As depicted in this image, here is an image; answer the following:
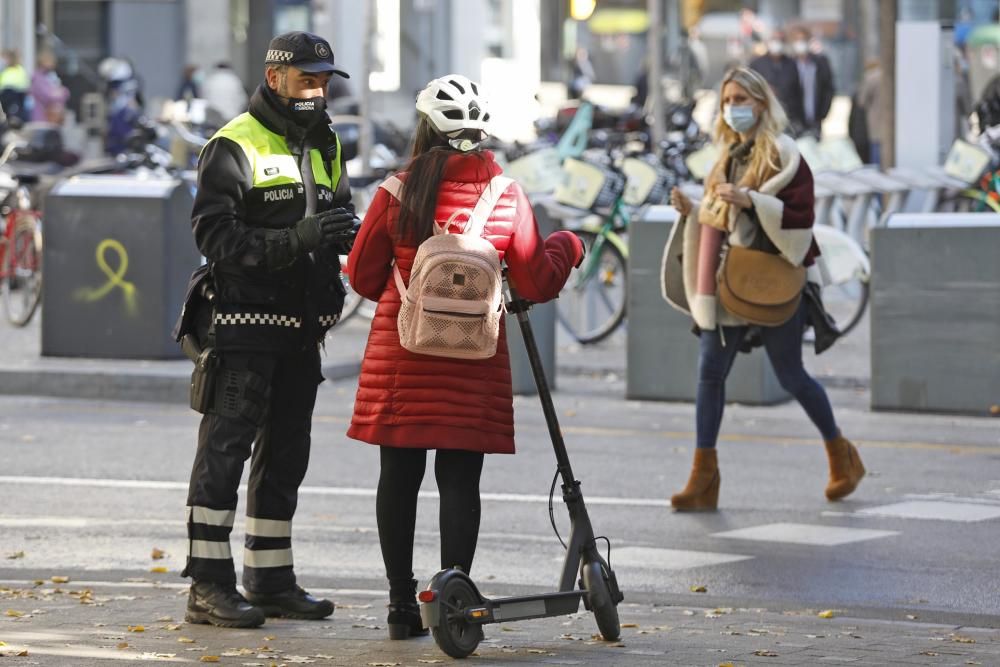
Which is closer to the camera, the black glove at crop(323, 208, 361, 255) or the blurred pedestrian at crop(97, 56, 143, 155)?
the black glove at crop(323, 208, 361, 255)

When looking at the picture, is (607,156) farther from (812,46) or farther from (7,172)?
(812,46)

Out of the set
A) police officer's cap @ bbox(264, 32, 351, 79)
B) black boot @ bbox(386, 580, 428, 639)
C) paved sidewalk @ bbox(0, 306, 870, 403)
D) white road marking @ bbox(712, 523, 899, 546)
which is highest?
police officer's cap @ bbox(264, 32, 351, 79)

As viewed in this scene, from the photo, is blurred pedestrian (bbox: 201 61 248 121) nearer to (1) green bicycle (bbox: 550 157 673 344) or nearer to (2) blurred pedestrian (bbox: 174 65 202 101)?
(2) blurred pedestrian (bbox: 174 65 202 101)

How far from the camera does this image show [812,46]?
27188 mm

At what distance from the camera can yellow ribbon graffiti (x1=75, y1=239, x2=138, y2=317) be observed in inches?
589

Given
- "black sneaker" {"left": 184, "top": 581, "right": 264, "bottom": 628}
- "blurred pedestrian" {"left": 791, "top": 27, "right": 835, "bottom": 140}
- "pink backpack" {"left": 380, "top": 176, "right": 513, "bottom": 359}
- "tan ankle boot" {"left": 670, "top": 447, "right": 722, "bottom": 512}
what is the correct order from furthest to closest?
1. "blurred pedestrian" {"left": 791, "top": 27, "right": 835, "bottom": 140}
2. "tan ankle boot" {"left": 670, "top": 447, "right": 722, "bottom": 512}
3. "black sneaker" {"left": 184, "top": 581, "right": 264, "bottom": 628}
4. "pink backpack" {"left": 380, "top": 176, "right": 513, "bottom": 359}

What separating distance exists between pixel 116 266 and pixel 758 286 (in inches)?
254

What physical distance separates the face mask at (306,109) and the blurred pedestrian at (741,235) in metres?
2.70

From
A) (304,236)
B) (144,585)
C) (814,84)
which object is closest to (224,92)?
(814,84)

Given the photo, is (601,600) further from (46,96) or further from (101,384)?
(46,96)

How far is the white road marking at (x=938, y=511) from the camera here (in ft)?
31.7

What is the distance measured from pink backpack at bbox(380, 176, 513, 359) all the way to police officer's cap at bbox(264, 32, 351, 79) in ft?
2.91

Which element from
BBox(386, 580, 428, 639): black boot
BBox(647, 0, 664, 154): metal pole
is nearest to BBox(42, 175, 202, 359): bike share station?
BBox(386, 580, 428, 639): black boot

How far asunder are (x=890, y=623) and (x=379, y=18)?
3501 centimetres
